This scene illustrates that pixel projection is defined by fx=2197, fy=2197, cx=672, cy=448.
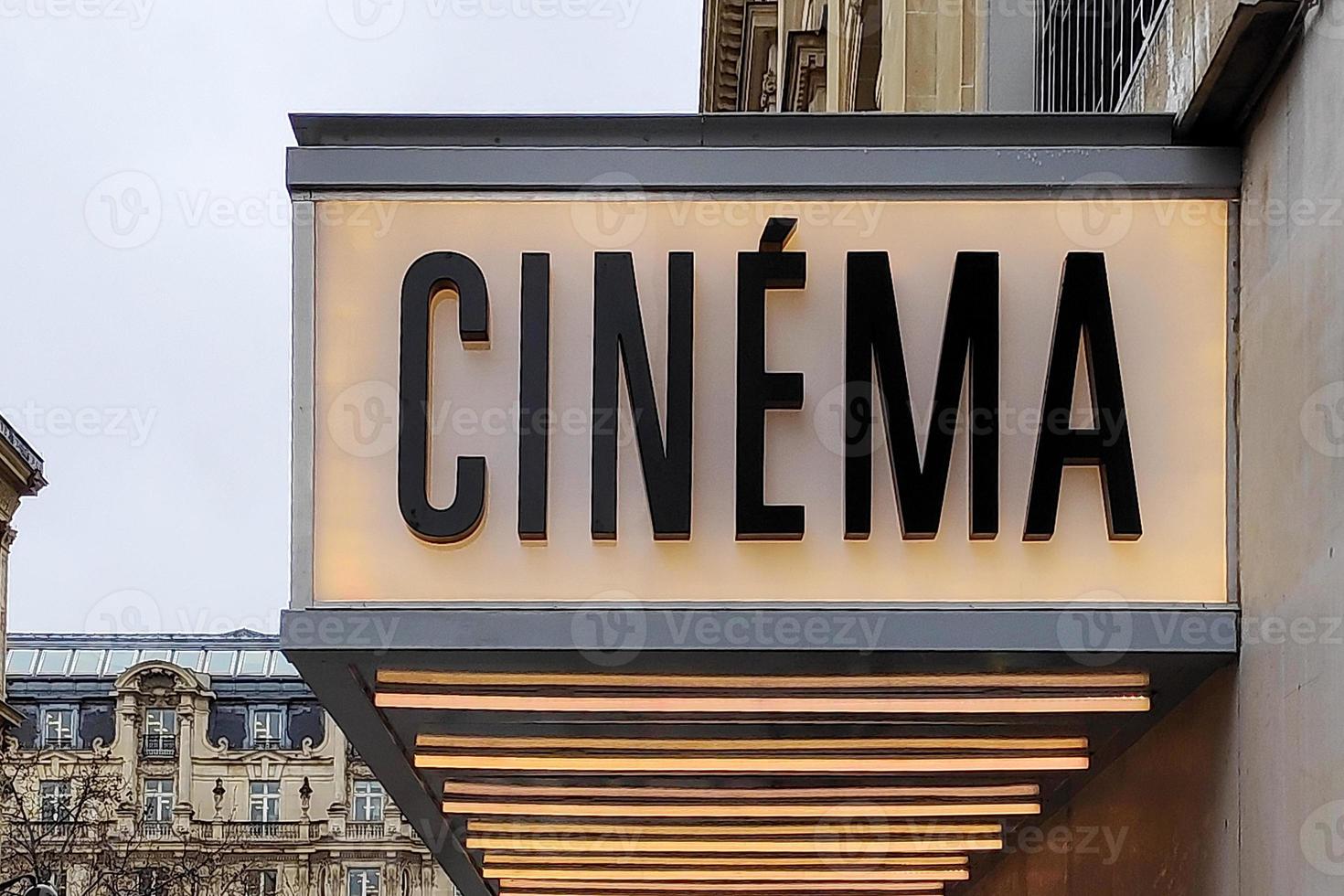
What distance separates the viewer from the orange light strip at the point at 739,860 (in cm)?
1146

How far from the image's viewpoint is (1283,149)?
6582 mm

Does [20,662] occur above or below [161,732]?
above

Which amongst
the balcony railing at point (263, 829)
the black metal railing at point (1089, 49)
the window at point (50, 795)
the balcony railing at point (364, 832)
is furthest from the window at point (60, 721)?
the black metal railing at point (1089, 49)

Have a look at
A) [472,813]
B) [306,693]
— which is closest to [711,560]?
[472,813]

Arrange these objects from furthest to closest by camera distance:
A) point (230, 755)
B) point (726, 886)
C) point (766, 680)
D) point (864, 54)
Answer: point (230, 755) → point (864, 54) → point (726, 886) → point (766, 680)

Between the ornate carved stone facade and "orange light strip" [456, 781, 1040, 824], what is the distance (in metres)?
4.03

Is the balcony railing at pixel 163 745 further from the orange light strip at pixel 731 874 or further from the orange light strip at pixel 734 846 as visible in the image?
the orange light strip at pixel 734 846

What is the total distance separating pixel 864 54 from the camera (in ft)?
58.7

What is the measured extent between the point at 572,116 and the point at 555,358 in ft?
2.55

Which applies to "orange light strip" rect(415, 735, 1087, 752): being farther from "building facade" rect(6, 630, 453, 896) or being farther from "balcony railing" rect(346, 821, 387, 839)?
"balcony railing" rect(346, 821, 387, 839)

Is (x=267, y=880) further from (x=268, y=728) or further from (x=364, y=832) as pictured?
(x=268, y=728)

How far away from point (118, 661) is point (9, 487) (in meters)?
45.2

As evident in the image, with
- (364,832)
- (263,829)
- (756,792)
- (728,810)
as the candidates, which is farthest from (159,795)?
(756,792)

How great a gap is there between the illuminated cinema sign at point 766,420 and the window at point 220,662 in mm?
92121
